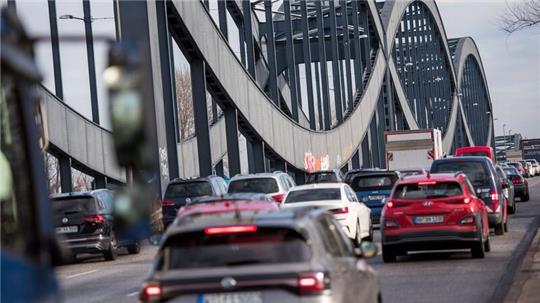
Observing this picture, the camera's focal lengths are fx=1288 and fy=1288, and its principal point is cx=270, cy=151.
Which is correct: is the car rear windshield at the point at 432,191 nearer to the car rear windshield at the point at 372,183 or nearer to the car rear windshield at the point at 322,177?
the car rear windshield at the point at 372,183

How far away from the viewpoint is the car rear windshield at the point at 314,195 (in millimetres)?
27688

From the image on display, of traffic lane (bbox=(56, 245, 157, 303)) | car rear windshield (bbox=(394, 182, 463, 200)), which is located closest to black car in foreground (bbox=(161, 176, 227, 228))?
traffic lane (bbox=(56, 245, 157, 303))

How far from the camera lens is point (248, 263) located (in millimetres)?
8703

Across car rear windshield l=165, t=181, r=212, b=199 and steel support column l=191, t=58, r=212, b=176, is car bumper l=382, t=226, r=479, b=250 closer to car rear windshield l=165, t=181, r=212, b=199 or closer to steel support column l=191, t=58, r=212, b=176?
car rear windshield l=165, t=181, r=212, b=199

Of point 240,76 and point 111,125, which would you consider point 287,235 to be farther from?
point 240,76

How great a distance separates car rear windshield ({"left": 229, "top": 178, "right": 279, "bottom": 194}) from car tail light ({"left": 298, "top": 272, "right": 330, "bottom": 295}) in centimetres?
2529

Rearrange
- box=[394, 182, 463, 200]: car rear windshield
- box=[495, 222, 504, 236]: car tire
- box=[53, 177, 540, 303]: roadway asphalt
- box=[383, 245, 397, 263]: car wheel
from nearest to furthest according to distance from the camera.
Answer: box=[53, 177, 540, 303]: roadway asphalt, box=[394, 182, 463, 200]: car rear windshield, box=[383, 245, 397, 263]: car wheel, box=[495, 222, 504, 236]: car tire

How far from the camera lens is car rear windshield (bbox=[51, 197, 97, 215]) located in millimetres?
27781

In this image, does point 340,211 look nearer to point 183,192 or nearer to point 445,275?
point 445,275

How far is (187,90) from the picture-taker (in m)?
111

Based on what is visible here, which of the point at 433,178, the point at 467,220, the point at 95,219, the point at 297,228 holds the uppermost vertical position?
the point at 297,228

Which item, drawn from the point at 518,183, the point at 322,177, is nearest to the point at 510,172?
the point at 518,183

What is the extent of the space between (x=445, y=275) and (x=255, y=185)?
15454 millimetres

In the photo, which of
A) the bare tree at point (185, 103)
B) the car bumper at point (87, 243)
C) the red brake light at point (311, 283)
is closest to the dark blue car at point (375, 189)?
the car bumper at point (87, 243)
